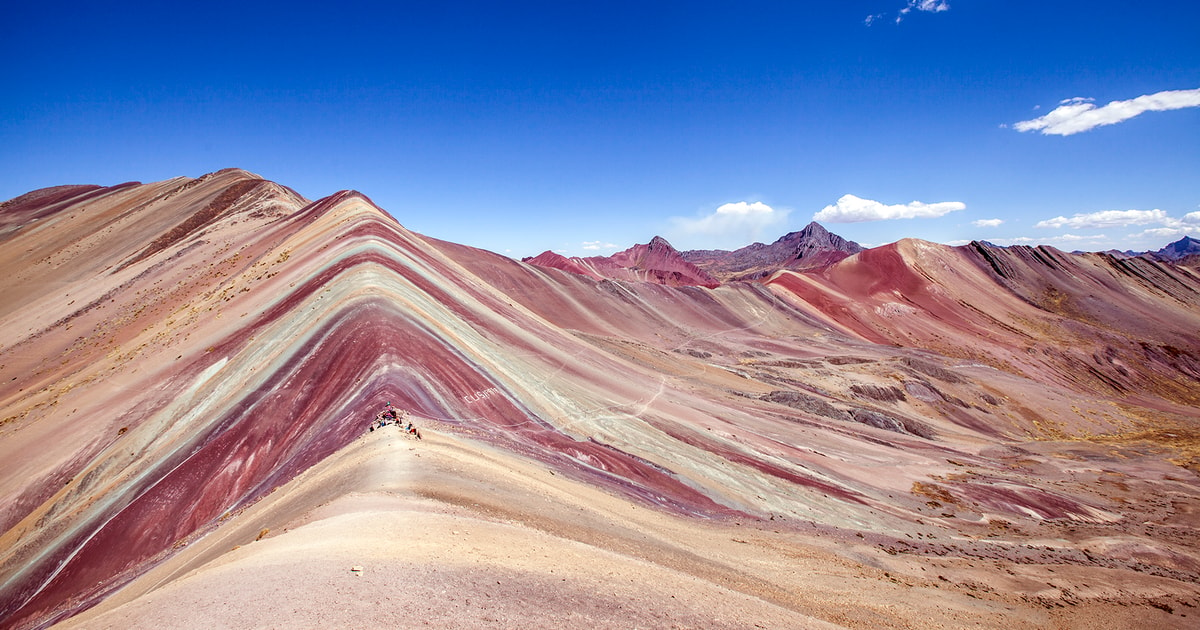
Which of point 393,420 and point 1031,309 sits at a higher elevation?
point 393,420

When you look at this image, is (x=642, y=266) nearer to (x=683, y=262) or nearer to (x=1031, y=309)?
(x=683, y=262)

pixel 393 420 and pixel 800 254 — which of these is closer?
pixel 393 420

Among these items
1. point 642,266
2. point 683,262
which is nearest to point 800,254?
point 683,262

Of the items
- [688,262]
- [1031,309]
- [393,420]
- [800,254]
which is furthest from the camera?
[800,254]

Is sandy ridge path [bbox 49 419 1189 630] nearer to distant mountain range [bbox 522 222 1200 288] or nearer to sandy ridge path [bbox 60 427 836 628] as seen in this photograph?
sandy ridge path [bbox 60 427 836 628]

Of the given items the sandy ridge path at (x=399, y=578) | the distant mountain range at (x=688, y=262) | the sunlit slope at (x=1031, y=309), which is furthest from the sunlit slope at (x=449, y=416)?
the distant mountain range at (x=688, y=262)

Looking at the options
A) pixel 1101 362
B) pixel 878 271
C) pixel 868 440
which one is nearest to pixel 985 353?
pixel 1101 362

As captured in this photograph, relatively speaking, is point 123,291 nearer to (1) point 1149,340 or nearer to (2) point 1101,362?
(2) point 1101,362
